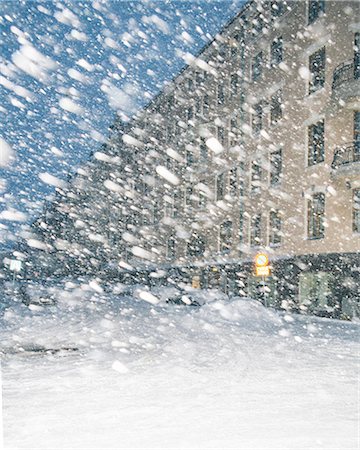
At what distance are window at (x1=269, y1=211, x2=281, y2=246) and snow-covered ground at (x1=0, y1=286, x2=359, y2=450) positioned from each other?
11559mm

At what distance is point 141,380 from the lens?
22.2 ft

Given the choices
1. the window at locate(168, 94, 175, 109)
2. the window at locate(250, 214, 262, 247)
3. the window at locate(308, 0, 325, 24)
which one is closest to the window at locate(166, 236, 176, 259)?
the window at locate(168, 94, 175, 109)

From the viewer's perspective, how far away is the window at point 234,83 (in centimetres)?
2981

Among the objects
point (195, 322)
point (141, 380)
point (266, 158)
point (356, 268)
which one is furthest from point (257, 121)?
point (141, 380)

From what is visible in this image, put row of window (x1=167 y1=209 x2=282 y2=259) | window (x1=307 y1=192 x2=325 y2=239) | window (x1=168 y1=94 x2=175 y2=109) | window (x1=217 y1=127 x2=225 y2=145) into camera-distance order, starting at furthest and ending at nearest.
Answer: window (x1=168 y1=94 x2=175 y2=109) < window (x1=217 y1=127 x2=225 y2=145) < row of window (x1=167 y1=209 x2=282 y2=259) < window (x1=307 y1=192 x2=325 y2=239)

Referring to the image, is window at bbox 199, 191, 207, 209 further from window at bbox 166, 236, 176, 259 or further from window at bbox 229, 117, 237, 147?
window at bbox 166, 236, 176, 259

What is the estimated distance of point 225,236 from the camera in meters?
30.0

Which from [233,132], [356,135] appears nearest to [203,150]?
[233,132]

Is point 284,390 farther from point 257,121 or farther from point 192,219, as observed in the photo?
point 192,219

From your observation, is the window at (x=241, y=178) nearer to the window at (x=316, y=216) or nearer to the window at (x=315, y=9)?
the window at (x=316, y=216)

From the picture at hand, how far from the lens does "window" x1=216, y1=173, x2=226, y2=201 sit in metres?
30.9

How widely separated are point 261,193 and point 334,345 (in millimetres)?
14994

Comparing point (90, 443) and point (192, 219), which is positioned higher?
point (192, 219)

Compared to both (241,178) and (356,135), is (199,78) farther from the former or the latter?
(356,135)
